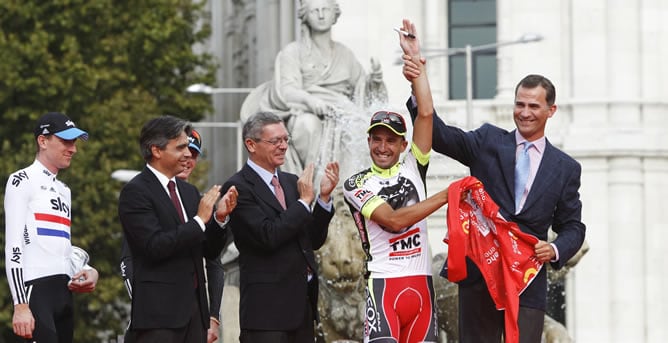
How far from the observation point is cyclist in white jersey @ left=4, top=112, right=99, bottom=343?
504 inches

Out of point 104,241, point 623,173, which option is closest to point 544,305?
point 104,241

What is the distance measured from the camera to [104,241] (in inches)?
1725

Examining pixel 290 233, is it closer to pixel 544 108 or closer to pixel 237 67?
pixel 544 108

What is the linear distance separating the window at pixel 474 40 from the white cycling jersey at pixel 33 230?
41.6 meters

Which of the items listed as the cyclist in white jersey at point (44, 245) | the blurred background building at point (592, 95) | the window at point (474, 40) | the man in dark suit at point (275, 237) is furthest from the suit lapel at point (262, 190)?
the window at point (474, 40)

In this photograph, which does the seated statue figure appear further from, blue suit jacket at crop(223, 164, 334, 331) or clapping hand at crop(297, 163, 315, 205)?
clapping hand at crop(297, 163, 315, 205)

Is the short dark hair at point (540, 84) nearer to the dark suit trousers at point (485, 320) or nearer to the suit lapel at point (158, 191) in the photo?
the dark suit trousers at point (485, 320)

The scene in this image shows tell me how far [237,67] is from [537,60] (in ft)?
61.1

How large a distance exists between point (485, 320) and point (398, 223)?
76 centimetres

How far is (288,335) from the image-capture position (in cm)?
1274

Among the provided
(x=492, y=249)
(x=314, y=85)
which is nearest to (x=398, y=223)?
(x=492, y=249)

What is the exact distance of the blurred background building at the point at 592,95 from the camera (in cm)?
5066

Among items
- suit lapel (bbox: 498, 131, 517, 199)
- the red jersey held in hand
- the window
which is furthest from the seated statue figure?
the window

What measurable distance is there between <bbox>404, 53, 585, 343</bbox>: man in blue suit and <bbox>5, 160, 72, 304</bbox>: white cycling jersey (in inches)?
95.2
